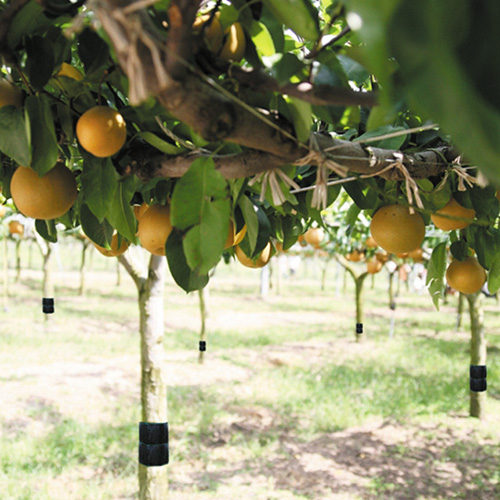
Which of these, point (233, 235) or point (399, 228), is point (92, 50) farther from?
point (399, 228)

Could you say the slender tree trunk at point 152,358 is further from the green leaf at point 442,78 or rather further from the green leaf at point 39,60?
the green leaf at point 442,78

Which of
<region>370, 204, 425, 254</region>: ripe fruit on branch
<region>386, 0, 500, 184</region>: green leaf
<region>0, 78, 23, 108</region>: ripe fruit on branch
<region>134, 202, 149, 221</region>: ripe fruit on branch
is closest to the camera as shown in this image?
<region>386, 0, 500, 184</region>: green leaf

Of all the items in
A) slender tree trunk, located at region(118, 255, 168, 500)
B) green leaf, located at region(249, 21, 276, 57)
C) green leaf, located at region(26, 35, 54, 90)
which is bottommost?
slender tree trunk, located at region(118, 255, 168, 500)

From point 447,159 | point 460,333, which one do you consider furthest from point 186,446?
point 460,333

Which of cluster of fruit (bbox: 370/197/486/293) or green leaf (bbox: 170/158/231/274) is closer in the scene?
green leaf (bbox: 170/158/231/274)

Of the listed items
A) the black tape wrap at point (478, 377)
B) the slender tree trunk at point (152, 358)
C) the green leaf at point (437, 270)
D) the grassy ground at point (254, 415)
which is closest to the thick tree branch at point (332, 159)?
the green leaf at point (437, 270)

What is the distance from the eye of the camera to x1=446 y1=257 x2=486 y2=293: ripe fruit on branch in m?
1.12

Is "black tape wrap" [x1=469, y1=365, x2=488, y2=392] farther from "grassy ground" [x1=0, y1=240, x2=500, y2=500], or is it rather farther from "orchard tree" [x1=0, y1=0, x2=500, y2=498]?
"orchard tree" [x1=0, y1=0, x2=500, y2=498]

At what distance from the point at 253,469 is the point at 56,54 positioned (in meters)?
3.59

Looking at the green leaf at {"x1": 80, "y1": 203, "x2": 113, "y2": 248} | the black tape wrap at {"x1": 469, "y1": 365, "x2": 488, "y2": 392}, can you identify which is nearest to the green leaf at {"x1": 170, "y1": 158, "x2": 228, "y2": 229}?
the green leaf at {"x1": 80, "y1": 203, "x2": 113, "y2": 248}

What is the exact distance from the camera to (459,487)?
132 inches

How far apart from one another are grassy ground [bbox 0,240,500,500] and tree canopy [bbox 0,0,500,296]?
3.04 meters

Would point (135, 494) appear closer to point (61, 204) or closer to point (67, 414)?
point (67, 414)

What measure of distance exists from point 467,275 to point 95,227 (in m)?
0.83
